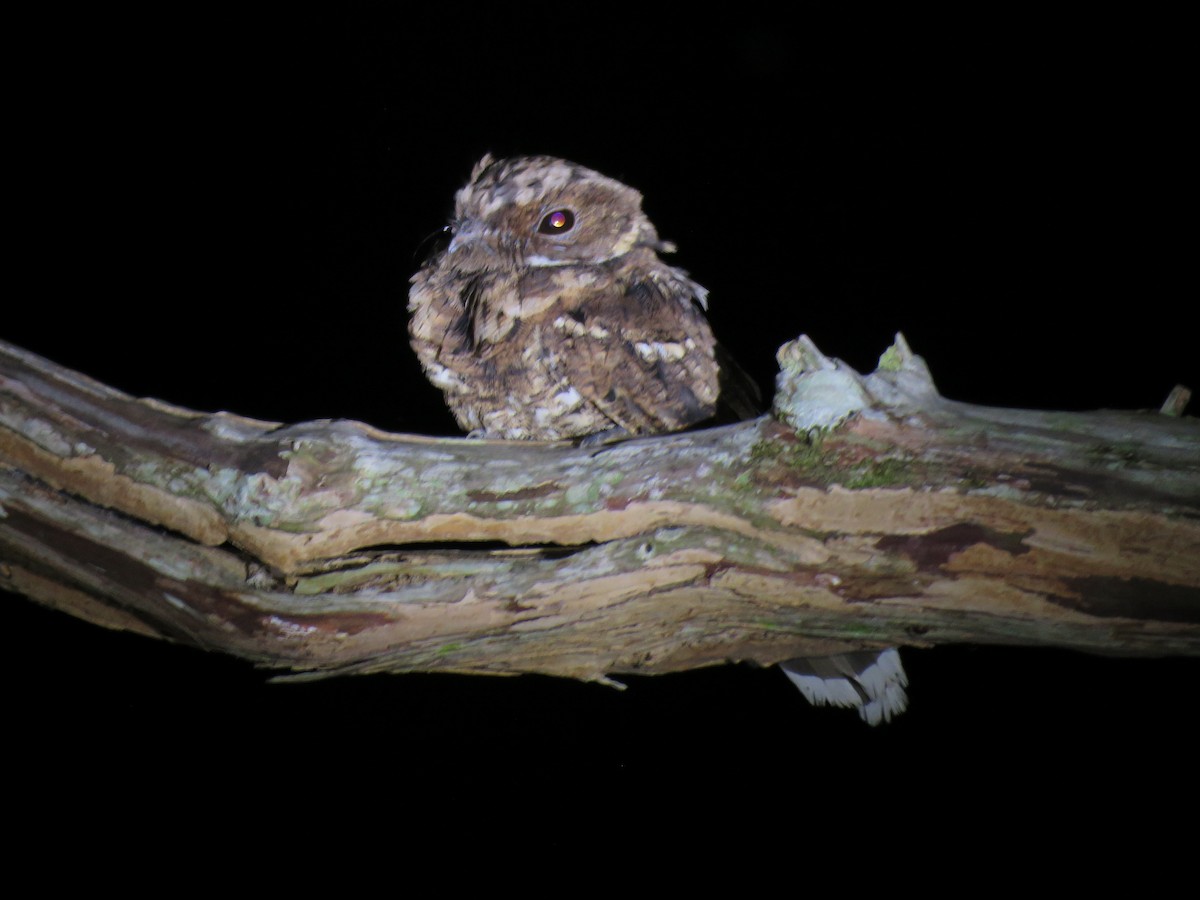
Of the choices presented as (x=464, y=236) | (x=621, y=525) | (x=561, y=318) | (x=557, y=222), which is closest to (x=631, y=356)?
(x=561, y=318)

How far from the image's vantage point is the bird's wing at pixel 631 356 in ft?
8.10

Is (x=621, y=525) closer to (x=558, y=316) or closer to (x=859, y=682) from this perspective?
(x=558, y=316)

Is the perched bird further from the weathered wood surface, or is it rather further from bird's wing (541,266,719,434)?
the weathered wood surface

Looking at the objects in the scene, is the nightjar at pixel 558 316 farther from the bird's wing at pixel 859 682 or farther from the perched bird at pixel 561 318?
the bird's wing at pixel 859 682

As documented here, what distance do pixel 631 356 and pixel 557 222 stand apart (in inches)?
18.7

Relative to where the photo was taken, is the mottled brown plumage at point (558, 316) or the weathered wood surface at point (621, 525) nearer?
the weathered wood surface at point (621, 525)

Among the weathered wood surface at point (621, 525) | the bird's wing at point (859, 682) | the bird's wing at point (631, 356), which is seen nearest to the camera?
the weathered wood surface at point (621, 525)

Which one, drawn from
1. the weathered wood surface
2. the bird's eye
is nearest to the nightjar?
the bird's eye

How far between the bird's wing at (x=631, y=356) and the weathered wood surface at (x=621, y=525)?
617 mm

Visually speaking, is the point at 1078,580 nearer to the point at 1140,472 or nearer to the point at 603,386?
the point at 1140,472

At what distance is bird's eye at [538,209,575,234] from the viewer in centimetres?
252

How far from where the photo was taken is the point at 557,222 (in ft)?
8.29

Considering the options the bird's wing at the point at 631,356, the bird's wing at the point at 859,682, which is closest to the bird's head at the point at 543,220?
the bird's wing at the point at 631,356

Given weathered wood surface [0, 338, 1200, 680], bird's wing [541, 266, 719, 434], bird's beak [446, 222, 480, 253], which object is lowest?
weathered wood surface [0, 338, 1200, 680]
